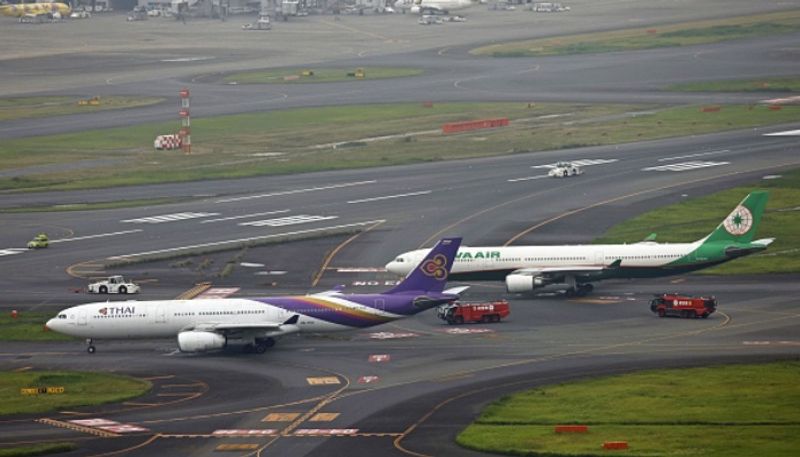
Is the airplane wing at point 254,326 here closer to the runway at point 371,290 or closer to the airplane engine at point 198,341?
the airplane engine at point 198,341

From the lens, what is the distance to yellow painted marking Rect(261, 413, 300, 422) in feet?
265

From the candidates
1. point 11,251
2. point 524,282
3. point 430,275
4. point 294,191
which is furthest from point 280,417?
point 294,191

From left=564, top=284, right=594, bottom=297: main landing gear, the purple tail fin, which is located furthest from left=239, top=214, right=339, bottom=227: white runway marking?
the purple tail fin

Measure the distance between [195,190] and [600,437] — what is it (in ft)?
334

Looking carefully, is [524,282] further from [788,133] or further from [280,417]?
[788,133]

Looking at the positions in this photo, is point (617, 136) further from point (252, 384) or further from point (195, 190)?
point (252, 384)

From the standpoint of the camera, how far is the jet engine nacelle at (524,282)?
113812 mm

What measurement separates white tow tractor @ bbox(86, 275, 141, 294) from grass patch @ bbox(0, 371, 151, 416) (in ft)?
77.7

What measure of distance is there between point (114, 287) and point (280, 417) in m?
41.9

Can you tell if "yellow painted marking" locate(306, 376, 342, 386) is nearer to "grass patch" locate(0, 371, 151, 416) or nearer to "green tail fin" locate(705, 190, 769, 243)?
"grass patch" locate(0, 371, 151, 416)

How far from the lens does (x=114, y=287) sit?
120 metres

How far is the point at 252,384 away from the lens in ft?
297

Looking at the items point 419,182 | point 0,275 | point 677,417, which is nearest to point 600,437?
point 677,417

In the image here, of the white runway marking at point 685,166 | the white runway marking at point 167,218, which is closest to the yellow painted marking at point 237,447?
the white runway marking at point 167,218
